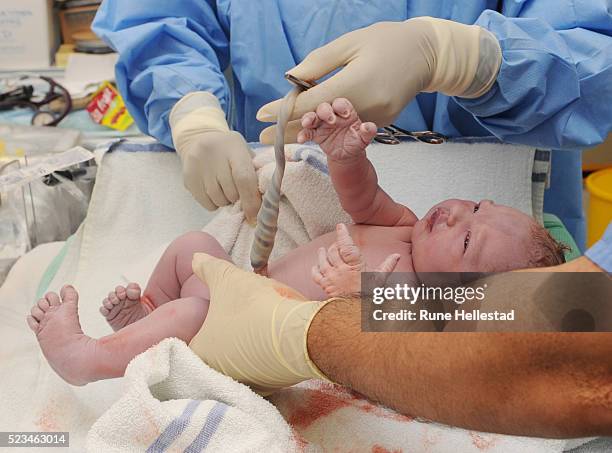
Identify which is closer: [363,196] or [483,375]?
[483,375]

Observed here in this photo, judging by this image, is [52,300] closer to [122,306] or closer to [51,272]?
[122,306]

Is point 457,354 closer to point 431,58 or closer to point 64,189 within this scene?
point 431,58

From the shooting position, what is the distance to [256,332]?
0.81 meters

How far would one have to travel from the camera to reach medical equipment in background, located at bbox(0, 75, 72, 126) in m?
2.20

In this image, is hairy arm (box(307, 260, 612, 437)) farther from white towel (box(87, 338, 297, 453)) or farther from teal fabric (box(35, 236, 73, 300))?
teal fabric (box(35, 236, 73, 300))

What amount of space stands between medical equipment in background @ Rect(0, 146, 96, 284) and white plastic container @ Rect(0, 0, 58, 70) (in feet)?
4.04

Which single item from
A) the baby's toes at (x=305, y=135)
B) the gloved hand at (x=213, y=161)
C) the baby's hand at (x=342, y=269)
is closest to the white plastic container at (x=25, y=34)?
the gloved hand at (x=213, y=161)

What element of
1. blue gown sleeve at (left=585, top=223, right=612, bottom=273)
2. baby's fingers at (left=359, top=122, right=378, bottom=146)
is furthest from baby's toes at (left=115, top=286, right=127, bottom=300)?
blue gown sleeve at (left=585, top=223, right=612, bottom=273)

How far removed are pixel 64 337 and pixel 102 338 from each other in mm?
55

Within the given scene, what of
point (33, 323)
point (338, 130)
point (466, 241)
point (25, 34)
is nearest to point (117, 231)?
point (33, 323)

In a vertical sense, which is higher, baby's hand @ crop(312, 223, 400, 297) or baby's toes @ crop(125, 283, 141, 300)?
baby's hand @ crop(312, 223, 400, 297)

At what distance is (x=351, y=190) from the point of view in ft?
3.66

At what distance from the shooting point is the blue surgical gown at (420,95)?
3.76ft

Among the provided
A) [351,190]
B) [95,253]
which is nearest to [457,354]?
[351,190]
